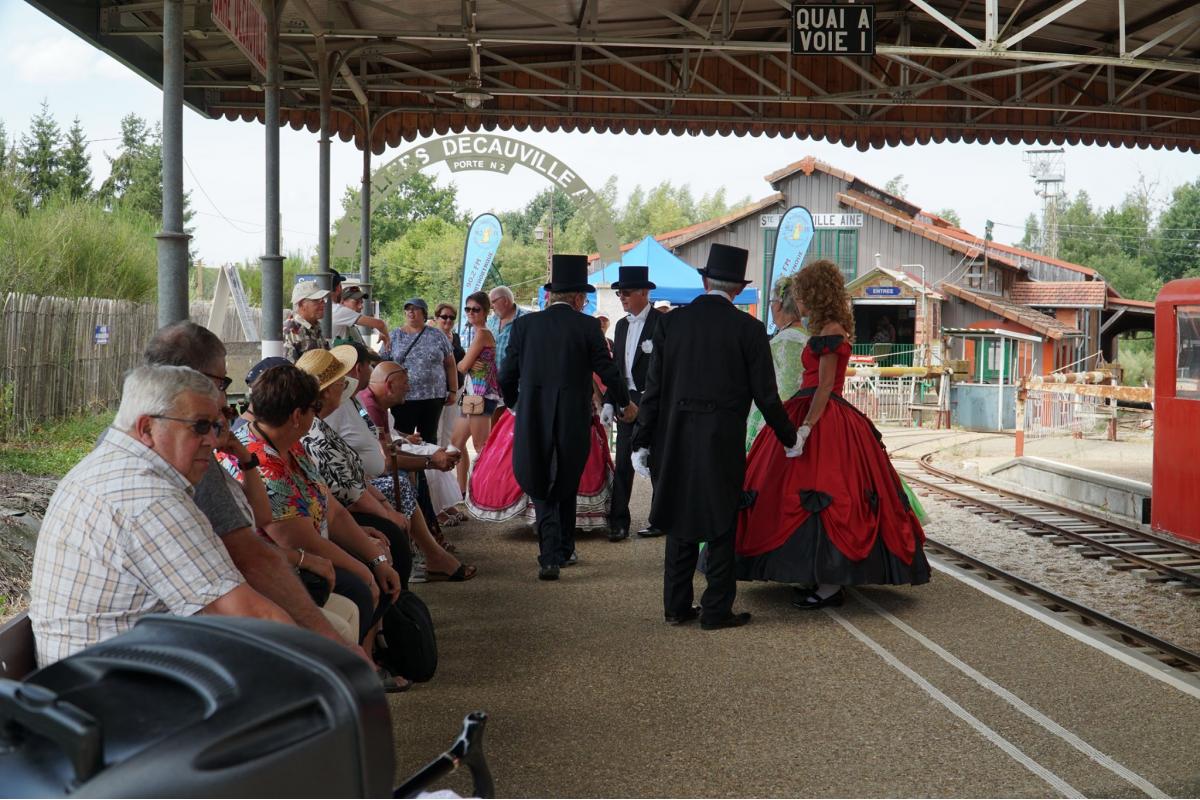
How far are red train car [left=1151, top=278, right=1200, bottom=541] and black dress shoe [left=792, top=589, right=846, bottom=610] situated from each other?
377 cm

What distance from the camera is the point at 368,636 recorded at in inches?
183

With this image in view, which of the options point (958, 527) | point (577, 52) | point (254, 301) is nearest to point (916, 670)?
point (958, 527)

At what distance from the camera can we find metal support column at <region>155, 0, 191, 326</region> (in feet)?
18.0

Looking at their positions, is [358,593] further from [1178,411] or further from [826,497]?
[1178,411]

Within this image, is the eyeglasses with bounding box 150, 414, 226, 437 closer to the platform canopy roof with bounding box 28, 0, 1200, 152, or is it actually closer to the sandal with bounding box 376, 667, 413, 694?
the sandal with bounding box 376, 667, 413, 694

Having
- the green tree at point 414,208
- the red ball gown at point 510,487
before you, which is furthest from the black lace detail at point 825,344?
the green tree at point 414,208

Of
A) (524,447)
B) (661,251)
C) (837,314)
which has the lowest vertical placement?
(524,447)

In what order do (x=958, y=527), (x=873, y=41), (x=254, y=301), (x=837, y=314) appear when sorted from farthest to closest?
1. (x=254, y=301)
2. (x=958, y=527)
3. (x=873, y=41)
4. (x=837, y=314)

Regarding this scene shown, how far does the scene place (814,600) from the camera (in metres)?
6.53

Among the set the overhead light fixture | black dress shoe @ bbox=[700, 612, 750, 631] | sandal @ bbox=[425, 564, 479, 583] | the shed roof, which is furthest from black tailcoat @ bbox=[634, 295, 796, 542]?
the shed roof

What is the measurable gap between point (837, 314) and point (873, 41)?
3.83 metres

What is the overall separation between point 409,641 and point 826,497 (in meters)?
2.46

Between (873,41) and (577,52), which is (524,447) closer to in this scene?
(873,41)

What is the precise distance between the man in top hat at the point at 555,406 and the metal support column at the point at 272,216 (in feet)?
6.00
